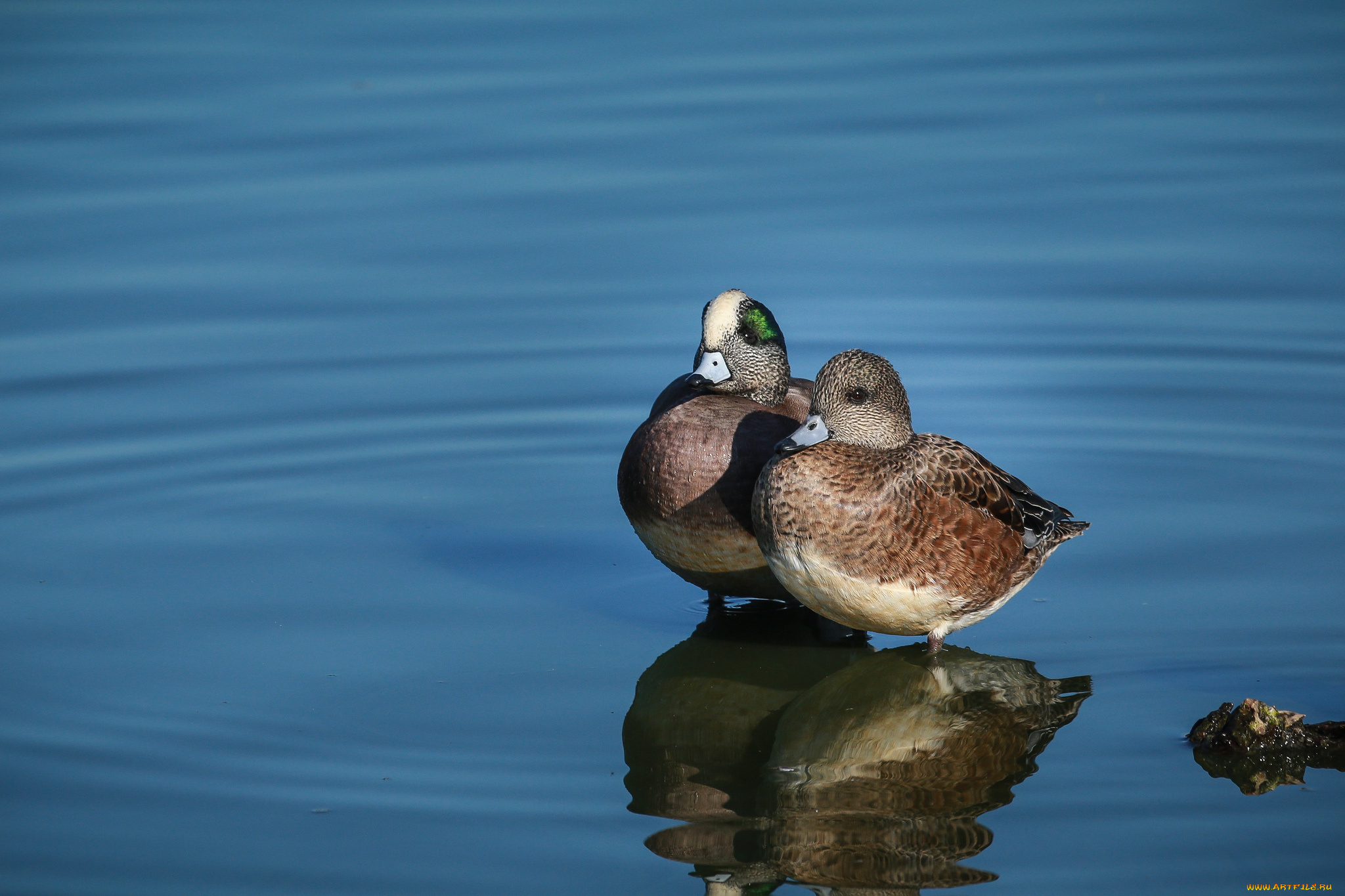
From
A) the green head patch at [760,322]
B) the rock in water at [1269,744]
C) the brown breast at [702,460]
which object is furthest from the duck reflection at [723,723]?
the rock in water at [1269,744]

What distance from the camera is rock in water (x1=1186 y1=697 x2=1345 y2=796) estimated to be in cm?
442

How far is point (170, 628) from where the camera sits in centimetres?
562

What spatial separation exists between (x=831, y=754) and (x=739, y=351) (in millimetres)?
1638

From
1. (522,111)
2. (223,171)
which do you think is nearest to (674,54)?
(522,111)

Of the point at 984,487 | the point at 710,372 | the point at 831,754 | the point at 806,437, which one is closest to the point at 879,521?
the point at 806,437

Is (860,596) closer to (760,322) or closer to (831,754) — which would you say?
(831,754)

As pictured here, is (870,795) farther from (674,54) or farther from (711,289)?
(674,54)

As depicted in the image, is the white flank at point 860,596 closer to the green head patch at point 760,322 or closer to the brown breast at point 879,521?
the brown breast at point 879,521

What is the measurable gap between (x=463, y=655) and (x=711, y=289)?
3.76 metres

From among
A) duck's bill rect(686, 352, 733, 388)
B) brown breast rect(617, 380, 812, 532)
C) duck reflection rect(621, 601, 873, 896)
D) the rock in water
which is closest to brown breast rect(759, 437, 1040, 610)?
brown breast rect(617, 380, 812, 532)

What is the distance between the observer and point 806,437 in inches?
206

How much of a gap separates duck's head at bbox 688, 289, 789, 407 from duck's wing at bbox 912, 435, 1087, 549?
61 cm

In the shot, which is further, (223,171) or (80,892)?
(223,171)

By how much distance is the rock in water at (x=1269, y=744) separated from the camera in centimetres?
442
